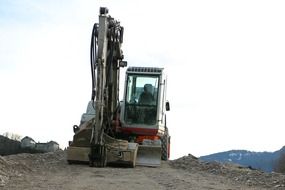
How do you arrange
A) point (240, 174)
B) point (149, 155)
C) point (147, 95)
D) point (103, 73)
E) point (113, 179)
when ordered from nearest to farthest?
point (113, 179) → point (240, 174) → point (103, 73) → point (149, 155) → point (147, 95)

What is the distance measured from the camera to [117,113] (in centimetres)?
1819

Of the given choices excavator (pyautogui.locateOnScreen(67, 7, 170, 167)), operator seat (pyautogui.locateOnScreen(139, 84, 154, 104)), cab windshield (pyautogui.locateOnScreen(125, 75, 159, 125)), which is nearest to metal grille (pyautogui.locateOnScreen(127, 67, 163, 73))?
excavator (pyautogui.locateOnScreen(67, 7, 170, 167))

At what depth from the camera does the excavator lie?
51.1ft

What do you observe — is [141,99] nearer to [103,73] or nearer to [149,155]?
[149,155]

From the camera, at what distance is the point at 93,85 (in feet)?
52.0

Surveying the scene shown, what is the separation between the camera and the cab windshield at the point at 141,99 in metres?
17.9

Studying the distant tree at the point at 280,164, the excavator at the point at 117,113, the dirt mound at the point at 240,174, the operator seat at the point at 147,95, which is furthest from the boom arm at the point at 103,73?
the distant tree at the point at 280,164

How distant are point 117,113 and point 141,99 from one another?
2.98 feet

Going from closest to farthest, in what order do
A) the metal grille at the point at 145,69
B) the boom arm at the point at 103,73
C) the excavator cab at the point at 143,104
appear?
the boom arm at the point at 103,73
the excavator cab at the point at 143,104
the metal grille at the point at 145,69

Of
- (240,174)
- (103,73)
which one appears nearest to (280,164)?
(240,174)

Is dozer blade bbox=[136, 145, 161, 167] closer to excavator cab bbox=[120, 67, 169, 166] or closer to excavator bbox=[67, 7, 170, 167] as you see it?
excavator bbox=[67, 7, 170, 167]

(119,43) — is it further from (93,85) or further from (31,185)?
(31,185)

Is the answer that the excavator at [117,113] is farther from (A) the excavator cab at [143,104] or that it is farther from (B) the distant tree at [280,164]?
(B) the distant tree at [280,164]

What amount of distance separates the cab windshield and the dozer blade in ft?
4.82
